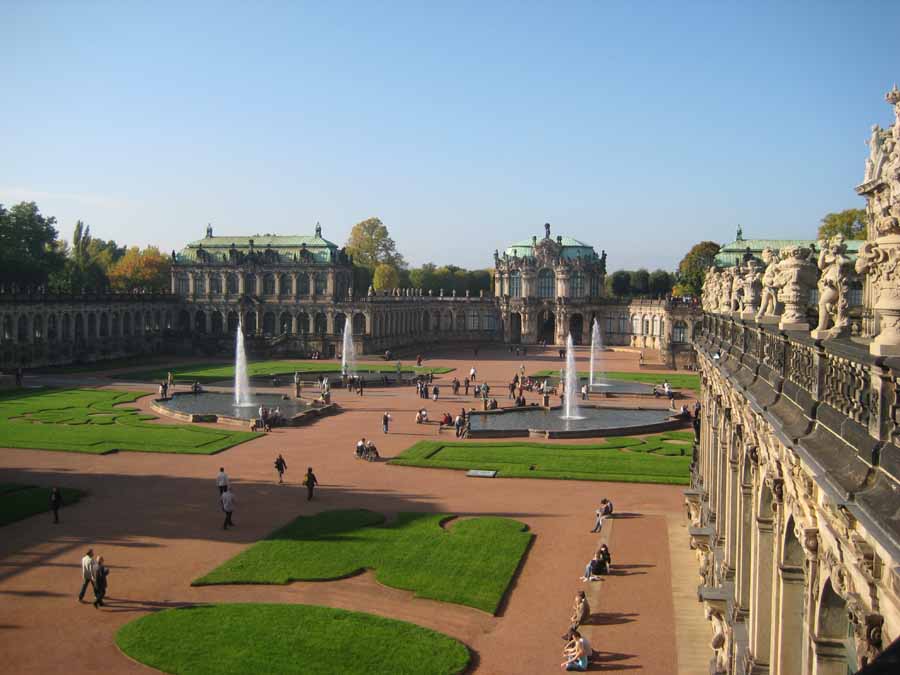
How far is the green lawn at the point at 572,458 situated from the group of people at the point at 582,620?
1172cm

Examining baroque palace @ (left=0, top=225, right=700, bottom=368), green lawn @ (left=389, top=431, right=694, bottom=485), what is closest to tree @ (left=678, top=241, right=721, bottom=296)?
baroque palace @ (left=0, top=225, right=700, bottom=368)

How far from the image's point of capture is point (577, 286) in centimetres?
12569

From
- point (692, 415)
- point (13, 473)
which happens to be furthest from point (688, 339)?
point (13, 473)

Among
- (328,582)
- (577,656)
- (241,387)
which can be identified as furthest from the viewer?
(241,387)

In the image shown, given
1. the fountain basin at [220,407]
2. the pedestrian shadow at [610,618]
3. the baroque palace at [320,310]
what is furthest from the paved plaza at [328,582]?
the baroque palace at [320,310]

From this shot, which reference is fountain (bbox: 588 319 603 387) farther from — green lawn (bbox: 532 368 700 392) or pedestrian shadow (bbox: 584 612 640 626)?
pedestrian shadow (bbox: 584 612 640 626)

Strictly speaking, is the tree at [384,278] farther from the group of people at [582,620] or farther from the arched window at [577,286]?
the group of people at [582,620]

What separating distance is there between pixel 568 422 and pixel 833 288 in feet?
148

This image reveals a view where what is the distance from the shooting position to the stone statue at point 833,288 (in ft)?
36.0

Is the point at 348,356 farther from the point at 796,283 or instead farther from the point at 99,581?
the point at 796,283

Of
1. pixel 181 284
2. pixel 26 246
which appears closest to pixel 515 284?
pixel 181 284

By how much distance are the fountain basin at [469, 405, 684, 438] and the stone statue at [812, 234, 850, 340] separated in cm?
3918

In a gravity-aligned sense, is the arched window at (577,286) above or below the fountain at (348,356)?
above

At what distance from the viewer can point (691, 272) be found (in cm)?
13225
